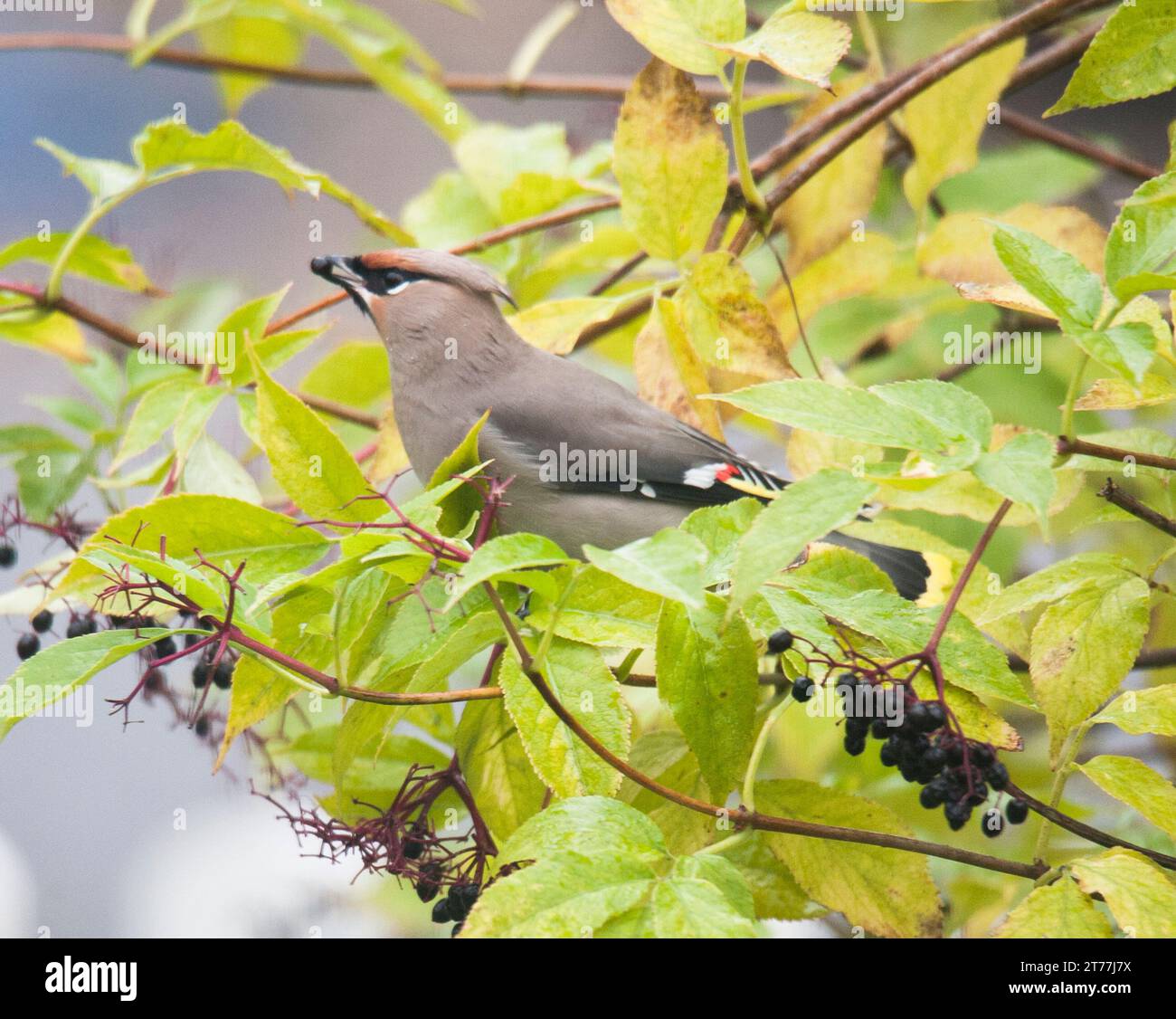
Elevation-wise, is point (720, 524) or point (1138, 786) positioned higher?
point (720, 524)

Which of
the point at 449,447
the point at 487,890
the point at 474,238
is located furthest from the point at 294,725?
the point at 487,890

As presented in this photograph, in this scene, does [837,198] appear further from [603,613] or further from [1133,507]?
[603,613]

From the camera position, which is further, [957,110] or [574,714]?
[957,110]

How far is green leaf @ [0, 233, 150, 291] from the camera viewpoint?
6.48 feet

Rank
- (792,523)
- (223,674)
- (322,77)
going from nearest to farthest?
(792,523)
(223,674)
(322,77)

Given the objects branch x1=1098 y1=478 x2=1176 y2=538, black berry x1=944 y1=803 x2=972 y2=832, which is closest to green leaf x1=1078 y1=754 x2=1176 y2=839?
black berry x1=944 y1=803 x2=972 y2=832

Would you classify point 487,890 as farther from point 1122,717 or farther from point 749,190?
point 749,190

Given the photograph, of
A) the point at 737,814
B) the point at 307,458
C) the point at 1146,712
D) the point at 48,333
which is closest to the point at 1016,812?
the point at 1146,712

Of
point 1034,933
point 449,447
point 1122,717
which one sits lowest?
point 1034,933

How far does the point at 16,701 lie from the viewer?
1.17 metres

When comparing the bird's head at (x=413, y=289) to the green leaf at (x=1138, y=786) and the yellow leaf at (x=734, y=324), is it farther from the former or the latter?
the green leaf at (x=1138, y=786)

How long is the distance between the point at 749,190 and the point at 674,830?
94 cm

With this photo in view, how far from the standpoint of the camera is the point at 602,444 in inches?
95.2

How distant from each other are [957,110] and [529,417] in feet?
2.91
